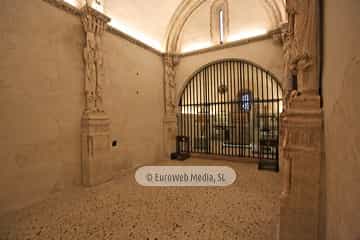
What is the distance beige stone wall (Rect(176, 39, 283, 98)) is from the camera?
452 cm

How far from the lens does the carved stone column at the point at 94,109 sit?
329cm

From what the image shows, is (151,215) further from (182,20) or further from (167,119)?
(182,20)

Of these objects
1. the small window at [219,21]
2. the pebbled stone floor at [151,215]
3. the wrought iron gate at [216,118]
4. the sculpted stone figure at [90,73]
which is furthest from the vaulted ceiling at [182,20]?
the pebbled stone floor at [151,215]

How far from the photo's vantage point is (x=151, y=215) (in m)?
2.24

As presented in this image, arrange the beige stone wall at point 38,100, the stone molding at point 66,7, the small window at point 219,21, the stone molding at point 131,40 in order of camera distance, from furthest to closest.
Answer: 1. the small window at point 219,21
2. the stone molding at point 131,40
3. the stone molding at point 66,7
4. the beige stone wall at point 38,100

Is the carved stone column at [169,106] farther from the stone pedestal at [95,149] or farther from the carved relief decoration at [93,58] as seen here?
the carved relief decoration at [93,58]

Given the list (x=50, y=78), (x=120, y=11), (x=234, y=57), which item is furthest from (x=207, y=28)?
(x=50, y=78)

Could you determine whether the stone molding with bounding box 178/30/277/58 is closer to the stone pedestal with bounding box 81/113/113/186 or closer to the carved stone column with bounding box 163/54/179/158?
the carved stone column with bounding box 163/54/179/158

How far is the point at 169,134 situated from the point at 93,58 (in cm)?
332

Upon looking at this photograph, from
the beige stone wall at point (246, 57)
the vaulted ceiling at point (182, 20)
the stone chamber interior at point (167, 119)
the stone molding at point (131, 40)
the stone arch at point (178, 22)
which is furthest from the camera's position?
the stone arch at point (178, 22)

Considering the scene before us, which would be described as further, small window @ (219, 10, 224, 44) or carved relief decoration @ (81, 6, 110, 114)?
small window @ (219, 10, 224, 44)

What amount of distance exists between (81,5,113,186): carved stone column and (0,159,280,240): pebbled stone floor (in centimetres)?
42

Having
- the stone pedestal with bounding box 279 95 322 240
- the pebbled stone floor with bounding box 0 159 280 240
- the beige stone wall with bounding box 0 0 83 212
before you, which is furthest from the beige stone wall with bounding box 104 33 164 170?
the stone pedestal with bounding box 279 95 322 240

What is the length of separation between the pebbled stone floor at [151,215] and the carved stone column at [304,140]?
505 millimetres
